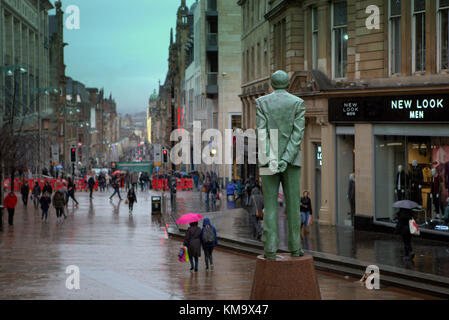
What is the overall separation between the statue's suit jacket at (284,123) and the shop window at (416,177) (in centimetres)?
1201

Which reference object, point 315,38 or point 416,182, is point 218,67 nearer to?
point 315,38

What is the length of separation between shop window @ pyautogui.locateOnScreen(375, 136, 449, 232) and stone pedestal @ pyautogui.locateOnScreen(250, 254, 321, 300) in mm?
12309

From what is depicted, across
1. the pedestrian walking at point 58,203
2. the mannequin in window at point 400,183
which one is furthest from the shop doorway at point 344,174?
the pedestrian walking at point 58,203

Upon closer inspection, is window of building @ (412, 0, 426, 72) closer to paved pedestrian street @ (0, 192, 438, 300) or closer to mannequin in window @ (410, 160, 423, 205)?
mannequin in window @ (410, 160, 423, 205)

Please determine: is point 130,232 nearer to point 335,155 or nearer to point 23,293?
point 335,155

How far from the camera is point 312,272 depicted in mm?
12766

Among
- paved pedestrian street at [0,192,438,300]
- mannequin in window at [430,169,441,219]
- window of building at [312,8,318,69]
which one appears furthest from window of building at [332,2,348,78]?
paved pedestrian street at [0,192,438,300]

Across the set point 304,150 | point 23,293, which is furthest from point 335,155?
point 23,293

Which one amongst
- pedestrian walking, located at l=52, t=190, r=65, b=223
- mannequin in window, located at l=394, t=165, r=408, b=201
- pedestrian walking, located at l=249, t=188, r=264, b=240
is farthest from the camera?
pedestrian walking, located at l=52, t=190, r=65, b=223

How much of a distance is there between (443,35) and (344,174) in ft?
24.1

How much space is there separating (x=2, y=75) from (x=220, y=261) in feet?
192

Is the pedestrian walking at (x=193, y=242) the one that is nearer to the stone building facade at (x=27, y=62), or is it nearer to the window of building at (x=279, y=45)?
the window of building at (x=279, y=45)

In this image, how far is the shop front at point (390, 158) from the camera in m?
24.8

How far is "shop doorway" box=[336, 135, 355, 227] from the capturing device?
98.1ft
